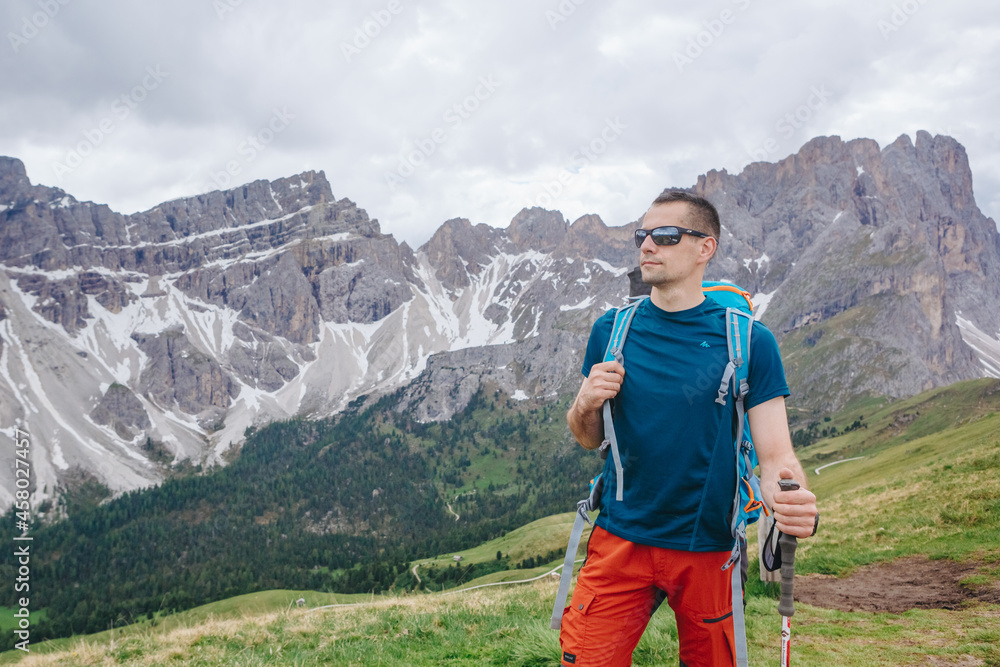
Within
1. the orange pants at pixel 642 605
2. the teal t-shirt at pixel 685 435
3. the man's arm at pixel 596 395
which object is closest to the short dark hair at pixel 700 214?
the teal t-shirt at pixel 685 435

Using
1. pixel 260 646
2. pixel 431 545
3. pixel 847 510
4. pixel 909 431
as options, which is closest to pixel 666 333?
pixel 260 646

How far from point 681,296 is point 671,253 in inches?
14.2

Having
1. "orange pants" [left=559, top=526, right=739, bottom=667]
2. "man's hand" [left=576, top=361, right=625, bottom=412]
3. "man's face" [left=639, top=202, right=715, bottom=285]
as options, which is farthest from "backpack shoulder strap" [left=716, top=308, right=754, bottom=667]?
"man's hand" [left=576, top=361, right=625, bottom=412]

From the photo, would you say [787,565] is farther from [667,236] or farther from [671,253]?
[667,236]

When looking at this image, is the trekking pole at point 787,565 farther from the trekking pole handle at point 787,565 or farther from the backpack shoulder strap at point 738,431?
the backpack shoulder strap at point 738,431

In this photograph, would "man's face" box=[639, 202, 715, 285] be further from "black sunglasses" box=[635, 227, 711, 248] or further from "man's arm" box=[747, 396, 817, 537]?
"man's arm" box=[747, 396, 817, 537]

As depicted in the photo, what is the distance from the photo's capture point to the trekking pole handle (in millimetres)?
3927

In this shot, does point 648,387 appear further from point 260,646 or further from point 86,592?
point 86,592

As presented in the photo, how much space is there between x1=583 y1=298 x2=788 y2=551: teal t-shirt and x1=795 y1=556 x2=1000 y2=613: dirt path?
11.0m

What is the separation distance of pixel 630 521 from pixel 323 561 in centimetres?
21818

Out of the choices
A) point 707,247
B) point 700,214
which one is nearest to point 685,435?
point 707,247

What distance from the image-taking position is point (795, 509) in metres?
3.88

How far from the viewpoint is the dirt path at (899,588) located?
12586 millimetres

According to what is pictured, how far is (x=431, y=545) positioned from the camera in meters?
198
